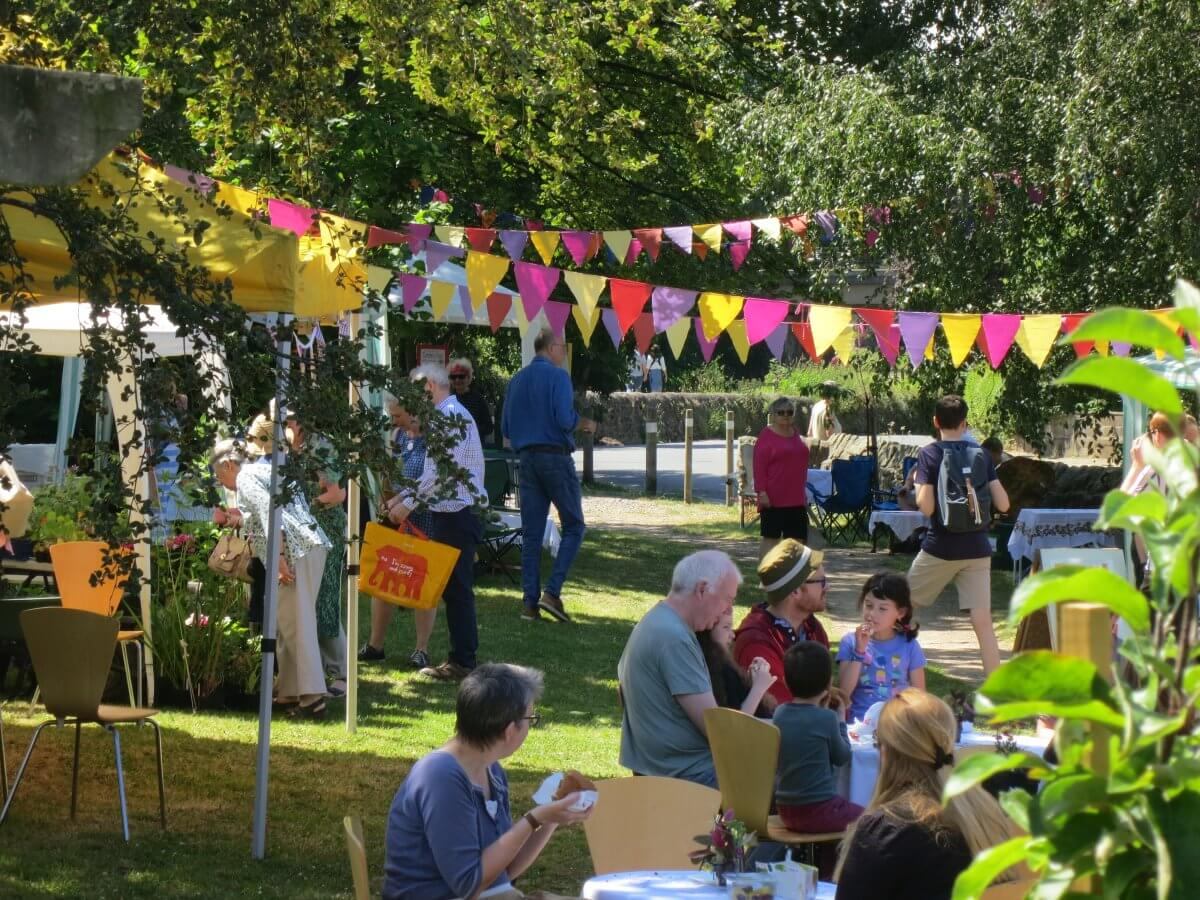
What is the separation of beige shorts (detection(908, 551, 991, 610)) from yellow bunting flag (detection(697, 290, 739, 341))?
1955 millimetres

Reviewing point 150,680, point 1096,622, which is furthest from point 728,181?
point 1096,622

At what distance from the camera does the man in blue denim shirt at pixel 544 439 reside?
11.3 metres

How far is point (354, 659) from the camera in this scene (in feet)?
25.4

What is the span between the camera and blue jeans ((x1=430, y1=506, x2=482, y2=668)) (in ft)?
31.0

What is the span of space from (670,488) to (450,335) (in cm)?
828

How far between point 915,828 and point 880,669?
3.03m

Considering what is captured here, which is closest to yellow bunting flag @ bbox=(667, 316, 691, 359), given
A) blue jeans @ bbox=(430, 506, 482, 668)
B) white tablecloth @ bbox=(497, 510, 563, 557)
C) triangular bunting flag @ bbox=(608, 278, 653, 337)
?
triangular bunting flag @ bbox=(608, 278, 653, 337)

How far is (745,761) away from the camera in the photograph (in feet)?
16.5

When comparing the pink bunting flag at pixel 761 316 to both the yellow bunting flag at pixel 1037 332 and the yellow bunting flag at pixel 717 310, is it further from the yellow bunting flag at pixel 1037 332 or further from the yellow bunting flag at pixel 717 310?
the yellow bunting flag at pixel 1037 332

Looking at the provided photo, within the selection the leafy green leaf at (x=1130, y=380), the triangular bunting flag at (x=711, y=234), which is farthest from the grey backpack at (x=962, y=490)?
the leafy green leaf at (x=1130, y=380)

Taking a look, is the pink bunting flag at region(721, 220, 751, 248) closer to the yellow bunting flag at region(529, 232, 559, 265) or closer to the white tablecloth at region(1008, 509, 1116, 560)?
the yellow bunting flag at region(529, 232, 559, 265)

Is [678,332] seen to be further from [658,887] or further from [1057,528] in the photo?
[658,887]

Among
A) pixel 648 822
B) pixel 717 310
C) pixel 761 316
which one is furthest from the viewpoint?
pixel 761 316

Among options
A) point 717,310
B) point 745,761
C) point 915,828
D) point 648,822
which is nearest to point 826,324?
point 717,310
